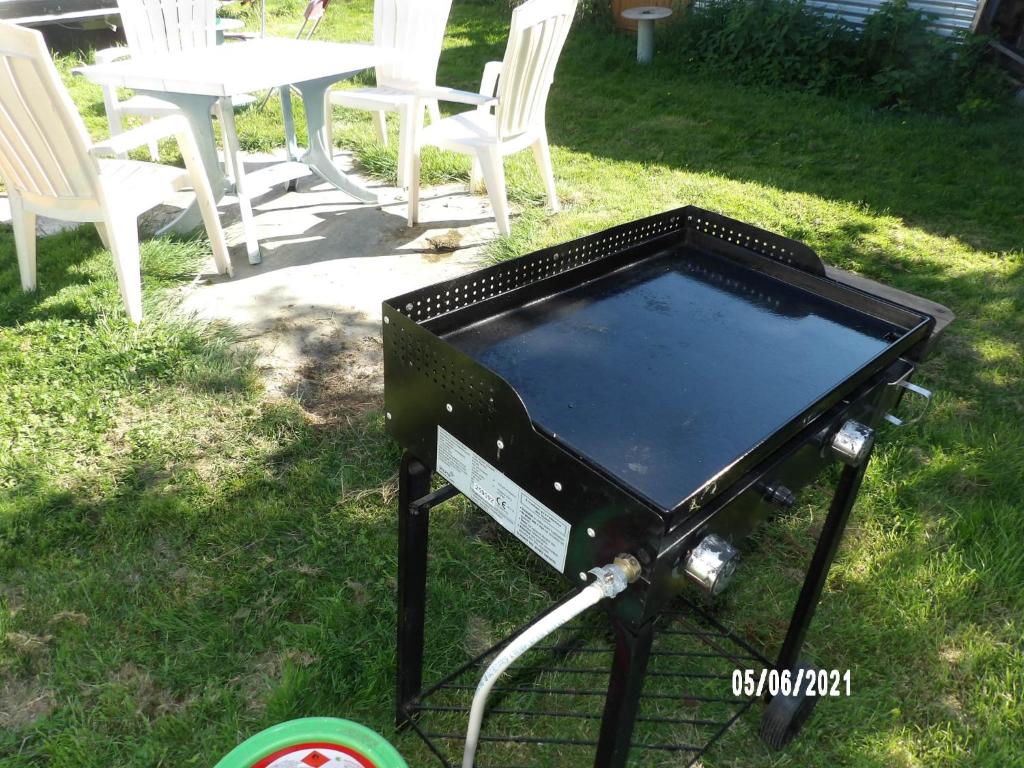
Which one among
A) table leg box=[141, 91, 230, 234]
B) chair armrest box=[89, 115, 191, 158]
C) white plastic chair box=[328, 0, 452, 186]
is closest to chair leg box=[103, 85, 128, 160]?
table leg box=[141, 91, 230, 234]

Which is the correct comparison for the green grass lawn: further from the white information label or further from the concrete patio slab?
the white information label

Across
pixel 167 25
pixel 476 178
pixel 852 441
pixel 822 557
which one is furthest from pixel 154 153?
pixel 852 441

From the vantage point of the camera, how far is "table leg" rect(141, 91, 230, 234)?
Answer: 3.84 metres

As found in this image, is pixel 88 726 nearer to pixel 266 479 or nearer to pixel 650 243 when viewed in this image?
pixel 266 479

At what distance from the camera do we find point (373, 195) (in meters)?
4.61

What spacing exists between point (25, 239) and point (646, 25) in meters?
6.12

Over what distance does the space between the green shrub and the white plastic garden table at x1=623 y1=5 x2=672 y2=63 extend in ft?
0.97

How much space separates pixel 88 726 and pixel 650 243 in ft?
5.72

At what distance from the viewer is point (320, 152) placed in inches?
177

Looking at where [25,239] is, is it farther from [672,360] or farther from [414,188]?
[672,360]

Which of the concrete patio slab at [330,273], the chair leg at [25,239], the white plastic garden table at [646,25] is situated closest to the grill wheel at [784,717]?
the concrete patio slab at [330,273]

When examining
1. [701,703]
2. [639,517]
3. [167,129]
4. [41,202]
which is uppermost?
[639,517]

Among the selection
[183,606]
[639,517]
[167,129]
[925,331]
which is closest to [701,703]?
[925,331]

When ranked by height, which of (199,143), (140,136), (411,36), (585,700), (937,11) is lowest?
(585,700)
